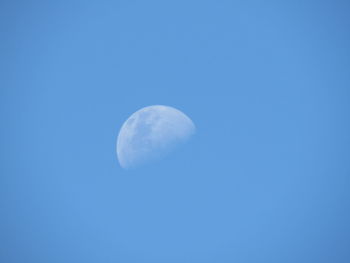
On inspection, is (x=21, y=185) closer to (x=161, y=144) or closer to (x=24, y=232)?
(x=24, y=232)

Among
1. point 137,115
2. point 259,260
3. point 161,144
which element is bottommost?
point 259,260

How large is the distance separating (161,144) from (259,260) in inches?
179

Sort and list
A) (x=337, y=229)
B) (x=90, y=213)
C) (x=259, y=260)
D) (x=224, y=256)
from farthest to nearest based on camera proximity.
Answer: (x=90, y=213)
(x=224, y=256)
(x=259, y=260)
(x=337, y=229)

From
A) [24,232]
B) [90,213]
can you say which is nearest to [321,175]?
[90,213]

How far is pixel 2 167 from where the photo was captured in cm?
1009

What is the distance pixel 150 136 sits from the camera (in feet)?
29.3

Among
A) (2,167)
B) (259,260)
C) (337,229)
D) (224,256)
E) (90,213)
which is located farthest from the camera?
(90,213)

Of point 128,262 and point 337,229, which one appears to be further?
point 128,262

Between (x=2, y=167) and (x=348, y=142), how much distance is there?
11468 millimetres

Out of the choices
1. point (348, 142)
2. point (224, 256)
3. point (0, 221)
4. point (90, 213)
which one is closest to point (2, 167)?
point (0, 221)

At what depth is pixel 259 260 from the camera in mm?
8500

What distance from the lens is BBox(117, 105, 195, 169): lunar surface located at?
8.89m

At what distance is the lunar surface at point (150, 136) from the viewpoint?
8891 mm

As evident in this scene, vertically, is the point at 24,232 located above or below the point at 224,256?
above
